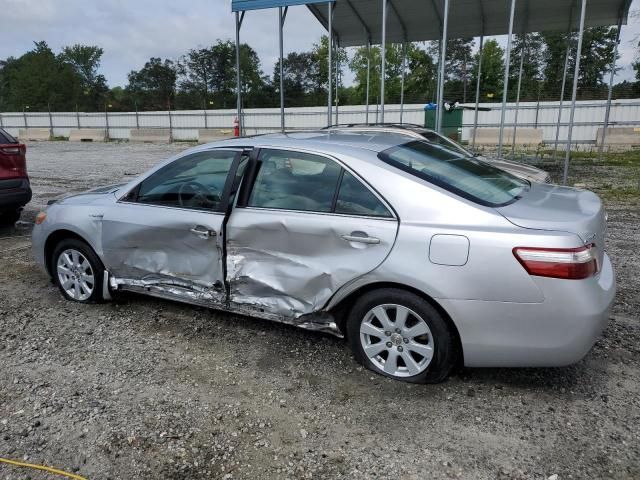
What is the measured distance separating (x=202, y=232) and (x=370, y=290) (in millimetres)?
1352

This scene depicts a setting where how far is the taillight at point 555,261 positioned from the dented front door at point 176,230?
6.78 feet

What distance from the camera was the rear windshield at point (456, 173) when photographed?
10.6ft

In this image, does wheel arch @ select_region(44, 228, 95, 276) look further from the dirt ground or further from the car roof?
the car roof

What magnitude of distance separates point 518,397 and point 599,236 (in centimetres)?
109

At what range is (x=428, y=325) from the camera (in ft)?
9.90

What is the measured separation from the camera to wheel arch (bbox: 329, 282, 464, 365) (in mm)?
3012

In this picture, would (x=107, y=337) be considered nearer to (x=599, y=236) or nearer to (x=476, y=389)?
(x=476, y=389)

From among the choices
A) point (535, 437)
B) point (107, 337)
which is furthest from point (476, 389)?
point (107, 337)

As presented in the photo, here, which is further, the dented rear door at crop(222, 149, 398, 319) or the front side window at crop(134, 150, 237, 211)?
the front side window at crop(134, 150, 237, 211)

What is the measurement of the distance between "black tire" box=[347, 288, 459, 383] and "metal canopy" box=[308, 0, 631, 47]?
11584 mm

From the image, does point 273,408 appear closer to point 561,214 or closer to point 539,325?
point 539,325

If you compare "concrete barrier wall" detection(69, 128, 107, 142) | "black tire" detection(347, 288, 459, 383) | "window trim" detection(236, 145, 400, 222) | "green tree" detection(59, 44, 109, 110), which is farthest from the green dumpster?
"green tree" detection(59, 44, 109, 110)

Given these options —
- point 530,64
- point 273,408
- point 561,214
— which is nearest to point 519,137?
point 561,214

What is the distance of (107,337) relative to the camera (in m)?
3.98
